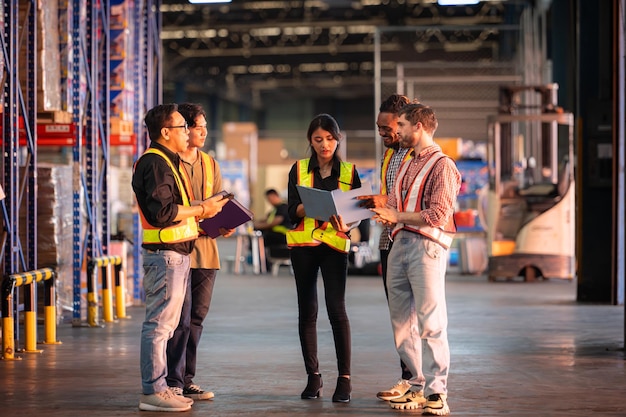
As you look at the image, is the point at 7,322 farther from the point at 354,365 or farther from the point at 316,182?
the point at 316,182

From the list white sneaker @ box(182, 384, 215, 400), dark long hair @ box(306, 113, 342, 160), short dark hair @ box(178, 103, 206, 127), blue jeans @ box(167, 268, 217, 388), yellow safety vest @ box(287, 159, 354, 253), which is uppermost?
short dark hair @ box(178, 103, 206, 127)

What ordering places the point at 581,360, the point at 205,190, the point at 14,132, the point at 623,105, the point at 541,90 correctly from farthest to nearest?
the point at 541,90
the point at 623,105
the point at 14,132
the point at 581,360
the point at 205,190

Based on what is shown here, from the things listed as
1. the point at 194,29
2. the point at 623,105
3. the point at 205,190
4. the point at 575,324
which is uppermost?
the point at 194,29

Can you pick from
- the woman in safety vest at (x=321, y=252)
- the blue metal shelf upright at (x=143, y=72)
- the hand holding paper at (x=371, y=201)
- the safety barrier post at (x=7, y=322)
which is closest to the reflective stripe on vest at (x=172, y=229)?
the woman in safety vest at (x=321, y=252)

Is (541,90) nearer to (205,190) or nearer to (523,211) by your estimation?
(523,211)

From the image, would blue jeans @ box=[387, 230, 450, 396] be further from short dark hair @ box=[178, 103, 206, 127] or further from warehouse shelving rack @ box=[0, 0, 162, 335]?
warehouse shelving rack @ box=[0, 0, 162, 335]

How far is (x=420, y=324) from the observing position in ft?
22.3

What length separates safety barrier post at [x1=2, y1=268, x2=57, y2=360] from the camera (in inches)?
375

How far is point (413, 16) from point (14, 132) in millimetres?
29712

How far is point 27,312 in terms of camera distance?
9.93 meters

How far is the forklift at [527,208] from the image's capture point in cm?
1914

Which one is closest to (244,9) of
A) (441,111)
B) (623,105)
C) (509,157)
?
(441,111)

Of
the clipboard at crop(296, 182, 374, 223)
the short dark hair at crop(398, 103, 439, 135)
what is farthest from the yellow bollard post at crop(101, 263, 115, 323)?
the short dark hair at crop(398, 103, 439, 135)

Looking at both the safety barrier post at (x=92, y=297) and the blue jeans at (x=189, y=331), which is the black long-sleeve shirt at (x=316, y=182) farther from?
the safety barrier post at (x=92, y=297)
